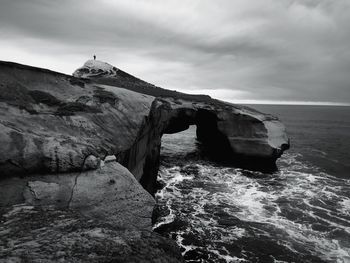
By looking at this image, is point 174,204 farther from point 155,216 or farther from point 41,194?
point 41,194

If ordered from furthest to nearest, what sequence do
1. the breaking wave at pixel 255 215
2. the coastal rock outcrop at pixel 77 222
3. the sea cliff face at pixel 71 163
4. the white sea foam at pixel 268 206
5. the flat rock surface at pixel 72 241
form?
the white sea foam at pixel 268 206
the breaking wave at pixel 255 215
the sea cliff face at pixel 71 163
the coastal rock outcrop at pixel 77 222
the flat rock surface at pixel 72 241

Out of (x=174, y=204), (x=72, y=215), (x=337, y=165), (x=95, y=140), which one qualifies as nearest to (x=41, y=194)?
(x=72, y=215)

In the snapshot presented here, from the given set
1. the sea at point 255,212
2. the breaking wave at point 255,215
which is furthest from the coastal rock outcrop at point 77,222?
the sea at point 255,212

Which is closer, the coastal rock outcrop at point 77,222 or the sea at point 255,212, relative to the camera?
the coastal rock outcrop at point 77,222

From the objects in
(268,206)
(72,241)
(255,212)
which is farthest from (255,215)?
(72,241)

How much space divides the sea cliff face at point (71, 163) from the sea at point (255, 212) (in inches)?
132

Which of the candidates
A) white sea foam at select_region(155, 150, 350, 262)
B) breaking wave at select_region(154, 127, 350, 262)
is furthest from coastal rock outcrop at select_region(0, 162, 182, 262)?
white sea foam at select_region(155, 150, 350, 262)

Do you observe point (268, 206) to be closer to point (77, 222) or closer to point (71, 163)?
point (71, 163)

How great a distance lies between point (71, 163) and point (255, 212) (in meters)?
11.3

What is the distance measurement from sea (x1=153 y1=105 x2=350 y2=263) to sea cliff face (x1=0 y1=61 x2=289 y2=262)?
335 centimetres

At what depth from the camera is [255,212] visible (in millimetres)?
14969

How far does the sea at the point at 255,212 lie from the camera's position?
36.8 feet

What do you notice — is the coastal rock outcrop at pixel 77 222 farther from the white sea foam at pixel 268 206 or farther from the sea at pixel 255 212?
the white sea foam at pixel 268 206

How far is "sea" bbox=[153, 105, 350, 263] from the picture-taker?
11.2 metres
